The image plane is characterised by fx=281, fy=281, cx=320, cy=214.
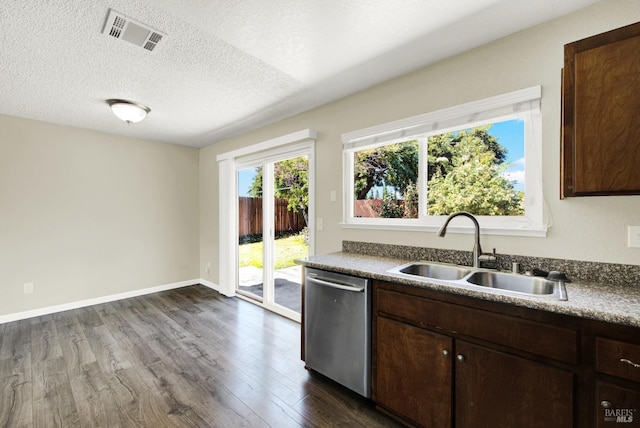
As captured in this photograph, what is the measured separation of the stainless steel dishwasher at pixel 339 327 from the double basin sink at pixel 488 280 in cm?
32

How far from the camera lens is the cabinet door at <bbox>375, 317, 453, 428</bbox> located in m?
1.50

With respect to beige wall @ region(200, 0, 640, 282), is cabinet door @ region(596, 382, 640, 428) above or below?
below

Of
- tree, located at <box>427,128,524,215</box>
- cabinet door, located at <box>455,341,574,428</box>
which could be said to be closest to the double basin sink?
cabinet door, located at <box>455,341,574,428</box>

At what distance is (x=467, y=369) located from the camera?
1417mm

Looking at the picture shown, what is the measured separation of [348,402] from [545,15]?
107 inches

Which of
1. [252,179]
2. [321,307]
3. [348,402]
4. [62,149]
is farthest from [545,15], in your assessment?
[62,149]

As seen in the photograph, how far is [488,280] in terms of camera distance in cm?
176

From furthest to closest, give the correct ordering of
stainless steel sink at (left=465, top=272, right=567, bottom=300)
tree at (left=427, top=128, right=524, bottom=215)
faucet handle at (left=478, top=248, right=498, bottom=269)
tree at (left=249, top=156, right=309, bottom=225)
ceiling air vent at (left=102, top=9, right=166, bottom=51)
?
tree at (left=249, top=156, right=309, bottom=225) → tree at (left=427, top=128, right=524, bottom=215) → faucet handle at (left=478, top=248, right=498, bottom=269) → ceiling air vent at (left=102, top=9, right=166, bottom=51) → stainless steel sink at (left=465, top=272, right=567, bottom=300)

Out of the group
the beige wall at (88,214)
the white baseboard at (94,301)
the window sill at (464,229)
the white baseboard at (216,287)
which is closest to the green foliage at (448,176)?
the window sill at (464,229)

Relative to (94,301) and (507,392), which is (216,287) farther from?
(507,392)

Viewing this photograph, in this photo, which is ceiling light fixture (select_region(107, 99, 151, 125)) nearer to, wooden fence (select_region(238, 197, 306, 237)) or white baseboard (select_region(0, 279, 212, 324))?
wooden fence (select_region(238, 197, 306, 237))

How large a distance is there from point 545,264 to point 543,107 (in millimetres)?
950

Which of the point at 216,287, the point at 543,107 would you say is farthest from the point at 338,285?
the point at 216,287

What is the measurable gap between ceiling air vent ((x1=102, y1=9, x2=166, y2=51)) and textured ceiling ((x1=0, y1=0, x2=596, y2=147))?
4 cm
